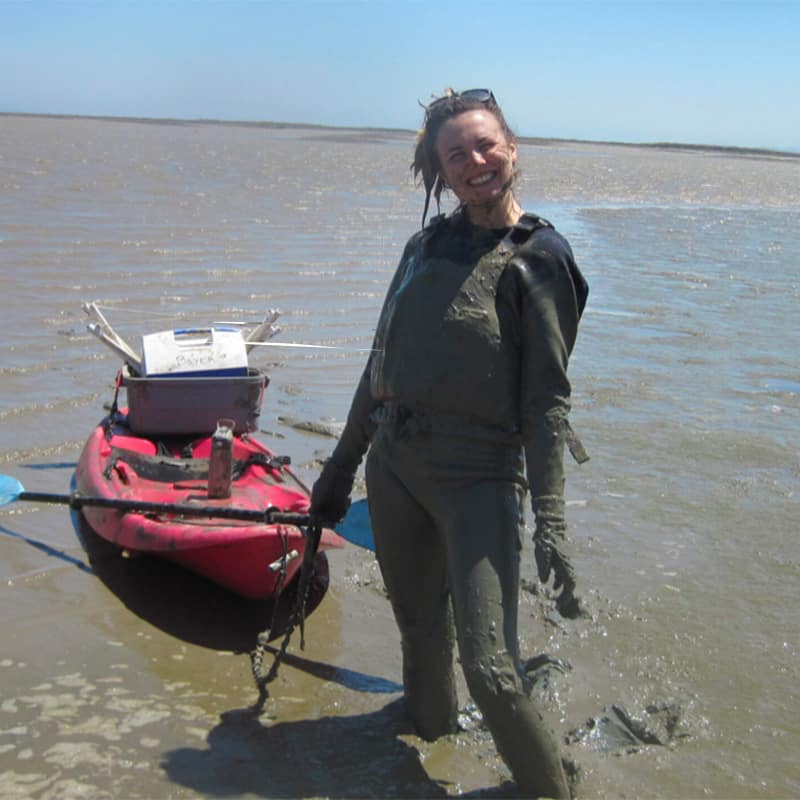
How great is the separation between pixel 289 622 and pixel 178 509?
84 centimetres

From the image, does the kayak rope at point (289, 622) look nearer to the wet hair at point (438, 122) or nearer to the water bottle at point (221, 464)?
the water bottle at point (221, 464)

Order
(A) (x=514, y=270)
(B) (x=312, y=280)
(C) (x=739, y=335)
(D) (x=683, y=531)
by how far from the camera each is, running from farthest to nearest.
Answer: (B) (x=312, y=280), (C) (x=739, y=335), (D) (x=683, y=531), (A) (x=514, y=270)

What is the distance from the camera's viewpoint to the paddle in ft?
15.1

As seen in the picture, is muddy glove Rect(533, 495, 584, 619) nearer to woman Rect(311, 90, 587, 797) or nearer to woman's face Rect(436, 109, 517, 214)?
woman Rect(311, 90, 587, 797)

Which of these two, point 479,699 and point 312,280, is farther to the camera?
point 312,280

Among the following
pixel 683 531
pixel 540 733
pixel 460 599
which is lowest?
pixel 683 531

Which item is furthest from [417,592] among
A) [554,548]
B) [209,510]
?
[209,510]

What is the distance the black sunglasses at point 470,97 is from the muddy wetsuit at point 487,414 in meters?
0.33

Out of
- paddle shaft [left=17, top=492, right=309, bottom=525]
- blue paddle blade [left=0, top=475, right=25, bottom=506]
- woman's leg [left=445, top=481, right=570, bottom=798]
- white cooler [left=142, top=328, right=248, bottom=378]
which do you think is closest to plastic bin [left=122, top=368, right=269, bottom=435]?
white cooler [left=142, top=328, right=248, bottom=378]

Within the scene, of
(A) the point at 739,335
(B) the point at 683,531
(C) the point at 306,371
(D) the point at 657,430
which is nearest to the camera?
(B) the point at 683,531

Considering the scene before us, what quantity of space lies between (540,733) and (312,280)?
32.7ft

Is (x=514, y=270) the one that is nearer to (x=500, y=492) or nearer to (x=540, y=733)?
(x=500, y=492)

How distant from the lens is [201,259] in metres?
13.5

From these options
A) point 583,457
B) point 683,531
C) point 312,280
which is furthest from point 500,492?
point 312,280
